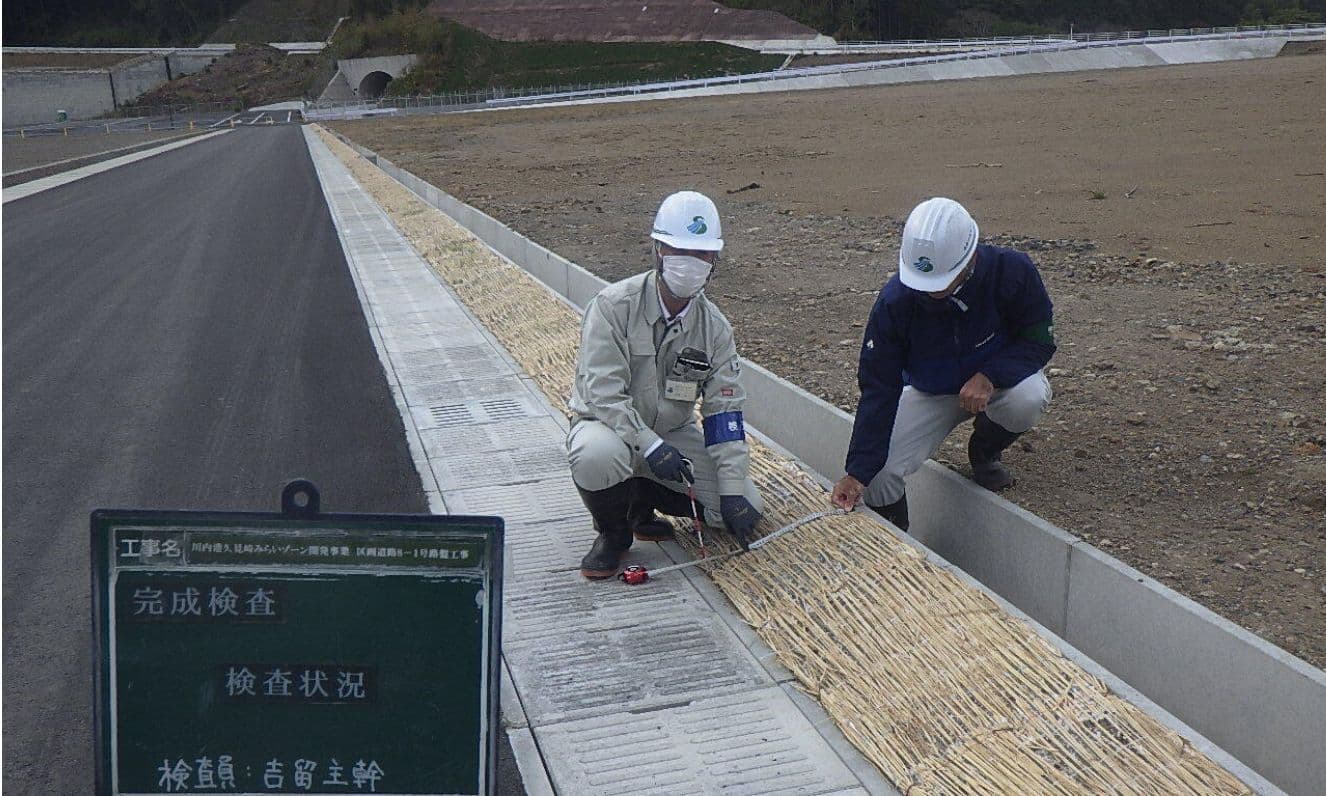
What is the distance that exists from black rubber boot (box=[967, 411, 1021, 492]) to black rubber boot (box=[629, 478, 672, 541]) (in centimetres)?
160

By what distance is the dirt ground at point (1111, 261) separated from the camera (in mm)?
5812

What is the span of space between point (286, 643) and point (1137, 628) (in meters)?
2.98

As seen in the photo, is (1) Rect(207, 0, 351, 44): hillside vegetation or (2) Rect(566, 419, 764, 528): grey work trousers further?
(1) Rect(207, 0, 351, 44): hillside vegetation

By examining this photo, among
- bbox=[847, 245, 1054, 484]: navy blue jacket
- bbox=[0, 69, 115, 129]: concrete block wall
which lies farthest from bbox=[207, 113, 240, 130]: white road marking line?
bbox=[847, 245, 1054, 484]: navy blue jacket

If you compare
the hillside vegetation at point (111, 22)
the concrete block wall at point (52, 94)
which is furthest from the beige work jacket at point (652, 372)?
the hillside vegetation at point (111, 22)

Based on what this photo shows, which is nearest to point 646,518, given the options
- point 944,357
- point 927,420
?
point 927,420

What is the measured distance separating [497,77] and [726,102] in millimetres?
41432

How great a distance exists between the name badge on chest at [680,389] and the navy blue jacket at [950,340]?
75 cm

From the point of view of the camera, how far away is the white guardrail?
6153 cm

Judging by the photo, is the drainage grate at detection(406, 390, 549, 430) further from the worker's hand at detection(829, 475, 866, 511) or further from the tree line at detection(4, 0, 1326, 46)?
the tree line at detection(4, 0, 1326, 46)

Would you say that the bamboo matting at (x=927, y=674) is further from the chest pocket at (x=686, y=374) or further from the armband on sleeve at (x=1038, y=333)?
the armband on sleeve at (x=1038, y=333)

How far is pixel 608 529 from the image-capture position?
5.37 meters

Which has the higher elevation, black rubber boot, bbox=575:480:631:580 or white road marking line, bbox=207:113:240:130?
black rubber boot, bbox=575:480:631:580

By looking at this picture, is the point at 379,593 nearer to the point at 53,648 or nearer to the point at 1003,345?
the point at 53,648
